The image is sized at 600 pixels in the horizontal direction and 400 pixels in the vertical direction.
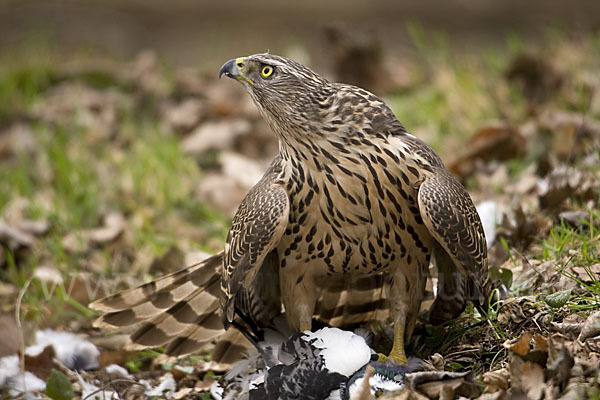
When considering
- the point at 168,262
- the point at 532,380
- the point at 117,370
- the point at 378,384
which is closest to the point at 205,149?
the point at 168,262

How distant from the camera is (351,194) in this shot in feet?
10.8

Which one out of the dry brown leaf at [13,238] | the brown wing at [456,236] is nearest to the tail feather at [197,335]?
the brown wing at [456,236]

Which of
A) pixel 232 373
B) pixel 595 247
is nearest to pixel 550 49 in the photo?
pixel 595 247

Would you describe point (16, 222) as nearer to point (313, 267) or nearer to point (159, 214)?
point (159, 214)

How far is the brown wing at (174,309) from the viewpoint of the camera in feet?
12.3

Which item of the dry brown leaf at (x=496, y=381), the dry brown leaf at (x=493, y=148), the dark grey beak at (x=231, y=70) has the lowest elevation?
the dry brown leaf at (x=496, y=381)

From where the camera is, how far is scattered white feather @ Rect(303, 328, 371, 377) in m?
3.22

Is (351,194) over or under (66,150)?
over

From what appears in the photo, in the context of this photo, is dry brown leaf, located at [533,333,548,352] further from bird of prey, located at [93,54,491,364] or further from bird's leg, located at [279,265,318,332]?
bird's leg, located at [279,265,318,332]

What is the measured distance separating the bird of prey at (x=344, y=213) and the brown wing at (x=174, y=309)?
10 centimetres

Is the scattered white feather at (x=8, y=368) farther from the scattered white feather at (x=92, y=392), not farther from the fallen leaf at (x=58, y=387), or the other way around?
the fallen leaf at (x=58, y=387)

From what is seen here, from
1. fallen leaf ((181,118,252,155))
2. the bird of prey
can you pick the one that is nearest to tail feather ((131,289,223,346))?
the bird of prey

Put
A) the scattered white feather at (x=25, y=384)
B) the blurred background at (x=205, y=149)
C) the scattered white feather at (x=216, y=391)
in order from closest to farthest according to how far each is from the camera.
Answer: the scattered white feather at (x=216, y=391) < the scattered white feather at (x=25, y=384) < the blurred background at (x=205, y=149)

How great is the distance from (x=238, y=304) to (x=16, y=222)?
258 centimetres
